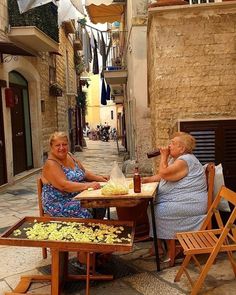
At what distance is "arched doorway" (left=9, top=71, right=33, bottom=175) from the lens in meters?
10.3

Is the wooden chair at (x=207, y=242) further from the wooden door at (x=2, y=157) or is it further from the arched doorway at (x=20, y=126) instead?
the arched doorway at (x=20, y=126)

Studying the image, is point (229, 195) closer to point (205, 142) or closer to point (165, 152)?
point (165, 152)

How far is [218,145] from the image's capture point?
497 centimetres

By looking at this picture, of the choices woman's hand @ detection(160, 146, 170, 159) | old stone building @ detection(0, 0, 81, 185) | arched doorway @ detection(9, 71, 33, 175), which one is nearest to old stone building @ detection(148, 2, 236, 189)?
woman's hand @ detection(160, 146, 170, 159)

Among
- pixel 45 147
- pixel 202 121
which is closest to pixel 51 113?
pixel 45 147

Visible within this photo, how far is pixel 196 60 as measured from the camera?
4996 mm

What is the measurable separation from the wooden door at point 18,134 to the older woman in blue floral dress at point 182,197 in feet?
23.3

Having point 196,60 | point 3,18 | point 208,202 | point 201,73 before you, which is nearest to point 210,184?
point 208,202

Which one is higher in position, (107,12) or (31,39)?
(107,12)

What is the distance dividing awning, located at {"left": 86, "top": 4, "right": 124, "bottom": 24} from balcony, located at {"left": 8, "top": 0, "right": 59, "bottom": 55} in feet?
6.33

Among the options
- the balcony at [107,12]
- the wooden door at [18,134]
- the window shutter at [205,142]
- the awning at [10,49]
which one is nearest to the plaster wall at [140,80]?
the awning at [10,49]

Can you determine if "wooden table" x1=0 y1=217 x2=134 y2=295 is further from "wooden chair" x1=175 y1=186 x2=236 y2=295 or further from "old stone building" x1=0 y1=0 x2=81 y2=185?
"old stone building" x1=0 y1=0 x2=81 y2=185

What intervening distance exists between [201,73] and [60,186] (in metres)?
2.49

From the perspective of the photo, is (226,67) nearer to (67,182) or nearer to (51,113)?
(67,182)
